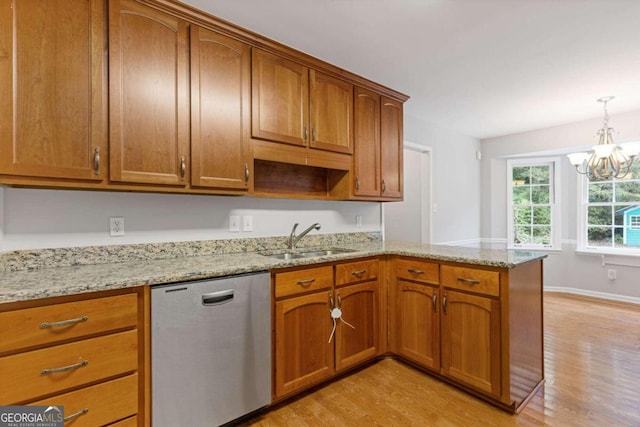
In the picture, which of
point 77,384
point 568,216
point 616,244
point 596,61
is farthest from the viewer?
point 568,216

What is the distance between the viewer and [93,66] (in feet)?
5.07

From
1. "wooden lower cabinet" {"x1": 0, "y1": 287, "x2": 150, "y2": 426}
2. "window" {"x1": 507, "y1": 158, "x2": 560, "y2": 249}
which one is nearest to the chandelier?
"window" {"x1": 507, "y1": 158, "x2": 560, "y2": 249}

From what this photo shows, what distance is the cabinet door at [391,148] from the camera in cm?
290

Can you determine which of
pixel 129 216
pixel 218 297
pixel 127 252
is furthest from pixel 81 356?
pixel 129 216

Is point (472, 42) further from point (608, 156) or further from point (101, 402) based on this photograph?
point (101, 402)

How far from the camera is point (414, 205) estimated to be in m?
4.38

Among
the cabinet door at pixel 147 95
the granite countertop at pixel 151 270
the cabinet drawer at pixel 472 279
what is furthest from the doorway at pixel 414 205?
the cabinet door at pixel 147 95

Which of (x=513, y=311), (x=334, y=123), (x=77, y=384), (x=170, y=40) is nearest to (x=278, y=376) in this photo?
(x=77, y=384)

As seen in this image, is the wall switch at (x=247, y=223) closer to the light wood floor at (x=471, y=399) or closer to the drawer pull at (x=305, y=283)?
the drawer pull at (x=305, y=283)

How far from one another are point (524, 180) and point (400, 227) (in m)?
2.18

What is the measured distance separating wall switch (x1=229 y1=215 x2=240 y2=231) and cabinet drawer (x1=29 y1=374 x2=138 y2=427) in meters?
1.12

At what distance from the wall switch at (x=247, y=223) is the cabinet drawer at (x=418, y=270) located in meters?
1.18

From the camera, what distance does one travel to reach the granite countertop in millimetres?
1229

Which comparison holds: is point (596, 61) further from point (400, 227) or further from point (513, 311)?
point (400, 227)
